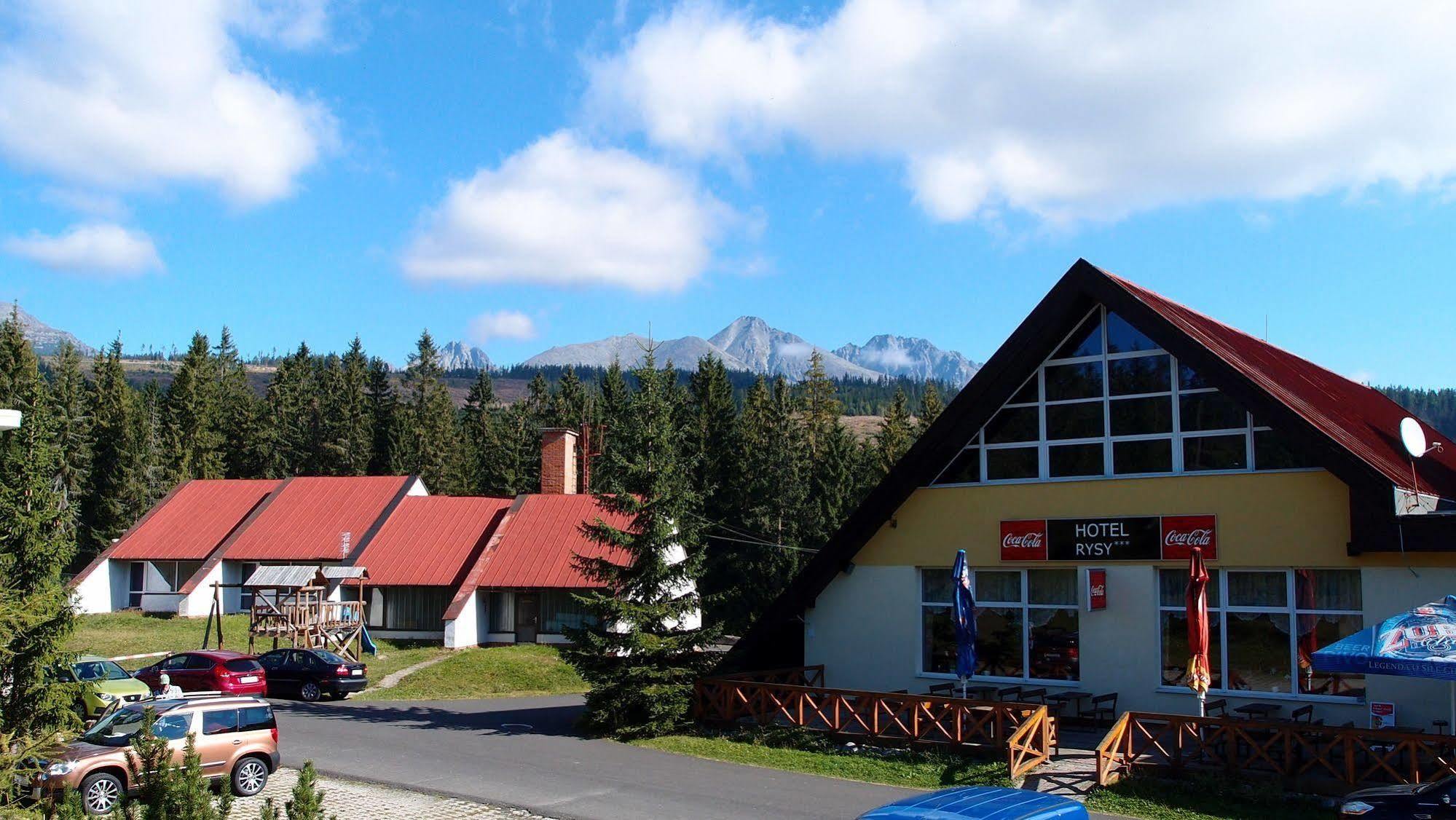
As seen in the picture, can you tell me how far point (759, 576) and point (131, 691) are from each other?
36.0 metres

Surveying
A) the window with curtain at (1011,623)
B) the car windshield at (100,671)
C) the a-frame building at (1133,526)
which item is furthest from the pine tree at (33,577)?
the window with curtain at (1011,623)

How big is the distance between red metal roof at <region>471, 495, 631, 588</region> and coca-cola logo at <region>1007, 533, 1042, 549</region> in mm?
17590

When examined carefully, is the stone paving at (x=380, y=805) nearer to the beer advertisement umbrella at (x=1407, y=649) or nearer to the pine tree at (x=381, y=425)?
the beer advertisement umbrella at (x=1407, y=649)

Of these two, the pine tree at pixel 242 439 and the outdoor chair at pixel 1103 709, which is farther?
the pine tree at pixel 242 439

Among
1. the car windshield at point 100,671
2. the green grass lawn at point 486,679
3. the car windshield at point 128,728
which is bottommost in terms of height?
the green grass lawn at point 486,679

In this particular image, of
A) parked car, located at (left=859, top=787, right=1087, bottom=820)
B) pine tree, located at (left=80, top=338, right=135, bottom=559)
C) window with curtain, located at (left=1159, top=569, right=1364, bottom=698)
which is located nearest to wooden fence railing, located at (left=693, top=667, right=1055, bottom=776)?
window with curtain, located at (left=1159, top=569, right=1364, bottom=698)

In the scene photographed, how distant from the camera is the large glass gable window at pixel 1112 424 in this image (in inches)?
713

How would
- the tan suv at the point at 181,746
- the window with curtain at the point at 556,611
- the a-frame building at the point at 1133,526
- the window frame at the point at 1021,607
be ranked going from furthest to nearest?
the window with curtain at the point at 556,611 < the window frame at the point at 1021,607 < the a-frame building at the point at 1133,526 < the tan suv at the point at 181,746

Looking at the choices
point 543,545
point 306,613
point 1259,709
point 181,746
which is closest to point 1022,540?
point 1259,709

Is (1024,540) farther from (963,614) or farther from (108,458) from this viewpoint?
(108,458)

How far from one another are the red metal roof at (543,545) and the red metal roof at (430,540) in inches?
39.6

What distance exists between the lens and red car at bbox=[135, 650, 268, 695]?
26109 mm

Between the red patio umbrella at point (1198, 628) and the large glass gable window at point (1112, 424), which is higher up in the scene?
the large glass gable window at point (1112, 424)

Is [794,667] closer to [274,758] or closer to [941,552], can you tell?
[941,552]
